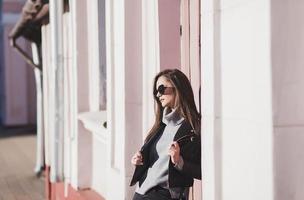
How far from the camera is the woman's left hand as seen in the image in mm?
2793

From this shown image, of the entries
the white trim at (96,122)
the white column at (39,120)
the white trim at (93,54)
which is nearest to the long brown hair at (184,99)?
the white trim at (96,122)

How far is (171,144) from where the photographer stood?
2.86 metres

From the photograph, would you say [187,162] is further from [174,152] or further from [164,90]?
[164,90]

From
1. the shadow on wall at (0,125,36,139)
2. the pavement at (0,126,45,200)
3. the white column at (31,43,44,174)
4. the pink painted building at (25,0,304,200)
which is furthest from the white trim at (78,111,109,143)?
the shadow on wall at (0,125,36,139)

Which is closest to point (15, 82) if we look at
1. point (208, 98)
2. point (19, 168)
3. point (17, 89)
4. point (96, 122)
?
point (17, 89)

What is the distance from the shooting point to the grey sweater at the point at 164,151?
2973 millimetres

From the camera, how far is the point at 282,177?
2248 mm

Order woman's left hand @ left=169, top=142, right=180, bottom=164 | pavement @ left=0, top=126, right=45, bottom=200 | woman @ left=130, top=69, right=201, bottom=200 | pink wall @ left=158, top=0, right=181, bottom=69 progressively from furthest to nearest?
1. pavement @ left=0, top=126, right=45, bottom=200
2. pink wall @ left=158, top=0, right=181, bottom=69
3. woman @ left=130, top=69, right=201, bottom=200
4. woman's left hand @ left=169, top=142, right=180, bottom=164

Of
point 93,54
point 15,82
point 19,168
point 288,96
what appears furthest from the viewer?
point 15,82

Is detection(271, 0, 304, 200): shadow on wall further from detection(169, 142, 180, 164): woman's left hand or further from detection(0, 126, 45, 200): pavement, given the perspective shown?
detection(0, 126, 45, 200): pavement

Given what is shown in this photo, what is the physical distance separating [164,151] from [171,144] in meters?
0.13

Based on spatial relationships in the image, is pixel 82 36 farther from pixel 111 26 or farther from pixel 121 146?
pixel 121 146

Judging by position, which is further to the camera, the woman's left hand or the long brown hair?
the long brown hair

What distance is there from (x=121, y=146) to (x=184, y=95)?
1371mm
